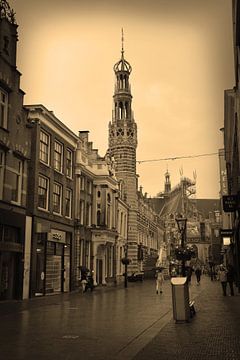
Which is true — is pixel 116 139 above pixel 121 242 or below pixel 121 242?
above

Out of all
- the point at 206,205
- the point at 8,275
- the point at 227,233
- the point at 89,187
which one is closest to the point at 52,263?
the point at 8,275

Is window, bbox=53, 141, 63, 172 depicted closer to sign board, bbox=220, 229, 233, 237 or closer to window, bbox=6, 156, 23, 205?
window, bbox=6, 156, 23, 205

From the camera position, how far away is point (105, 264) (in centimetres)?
4672

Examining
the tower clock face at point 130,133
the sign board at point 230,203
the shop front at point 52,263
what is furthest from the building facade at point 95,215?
the tower clock face at point 130,133

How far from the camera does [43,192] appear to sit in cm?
3131

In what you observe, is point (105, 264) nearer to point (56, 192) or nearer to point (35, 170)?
point (56, 192)

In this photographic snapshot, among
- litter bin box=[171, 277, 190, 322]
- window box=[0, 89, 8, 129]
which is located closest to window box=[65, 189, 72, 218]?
window box=[0, 89, 8, 129]

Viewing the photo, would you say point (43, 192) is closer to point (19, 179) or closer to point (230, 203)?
point (19, 179)

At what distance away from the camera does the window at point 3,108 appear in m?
26.1

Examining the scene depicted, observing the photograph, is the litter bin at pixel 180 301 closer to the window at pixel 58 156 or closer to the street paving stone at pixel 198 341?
the street paving stone at pixel 198 341

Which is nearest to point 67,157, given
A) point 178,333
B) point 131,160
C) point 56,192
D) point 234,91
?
point 56,192

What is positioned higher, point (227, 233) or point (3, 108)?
point (3, 108)

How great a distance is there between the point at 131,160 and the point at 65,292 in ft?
118

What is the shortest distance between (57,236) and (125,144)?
36.2 m
